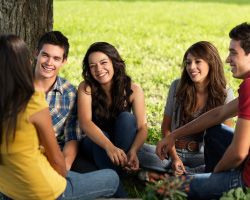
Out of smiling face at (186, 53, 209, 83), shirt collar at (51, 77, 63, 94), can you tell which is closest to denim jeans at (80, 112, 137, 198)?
shirt collar at (51, 77, 63, 94)

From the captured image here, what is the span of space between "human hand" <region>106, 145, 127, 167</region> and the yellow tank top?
32.7 inches

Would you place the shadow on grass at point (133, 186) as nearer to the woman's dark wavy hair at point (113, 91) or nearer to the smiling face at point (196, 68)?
the woman's dark wavy hair at point (113, 91)

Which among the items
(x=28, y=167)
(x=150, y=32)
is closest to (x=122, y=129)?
(x=28, y=167)

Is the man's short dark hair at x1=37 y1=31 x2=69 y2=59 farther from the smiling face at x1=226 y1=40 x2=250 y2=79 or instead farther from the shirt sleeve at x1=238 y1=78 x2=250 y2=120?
the shirt sleeve at x1=238 y1=78 x2=250 y2=120

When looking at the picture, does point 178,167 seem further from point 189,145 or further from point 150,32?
point 150,32

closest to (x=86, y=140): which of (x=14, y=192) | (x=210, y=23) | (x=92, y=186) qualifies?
(x=92, y=186)

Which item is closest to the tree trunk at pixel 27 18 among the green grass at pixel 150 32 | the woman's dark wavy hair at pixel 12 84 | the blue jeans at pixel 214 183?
the green grass at pixel 150 32

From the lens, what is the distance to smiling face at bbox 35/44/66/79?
425 cm

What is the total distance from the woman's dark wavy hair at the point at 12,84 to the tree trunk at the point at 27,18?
2.25 m

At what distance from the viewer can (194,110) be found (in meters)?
4.55

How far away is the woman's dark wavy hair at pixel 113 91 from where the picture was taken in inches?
177

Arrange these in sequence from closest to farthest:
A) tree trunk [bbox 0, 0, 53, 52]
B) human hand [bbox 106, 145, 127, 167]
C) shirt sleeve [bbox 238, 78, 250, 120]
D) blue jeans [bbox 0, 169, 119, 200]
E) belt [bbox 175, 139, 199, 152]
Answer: shirt sleeve [bbox 238, 78, 250, 120], blue jeans [bbox 0, 169, 119, 200], human hand [bbox 106, 145, 127, 167], belt [bbox 175, 139, 199, 152], tree trunk [bbox 0, 0, 53, 52]

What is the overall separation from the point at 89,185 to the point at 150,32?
9.05 meters

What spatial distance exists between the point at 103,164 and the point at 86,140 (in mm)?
292
